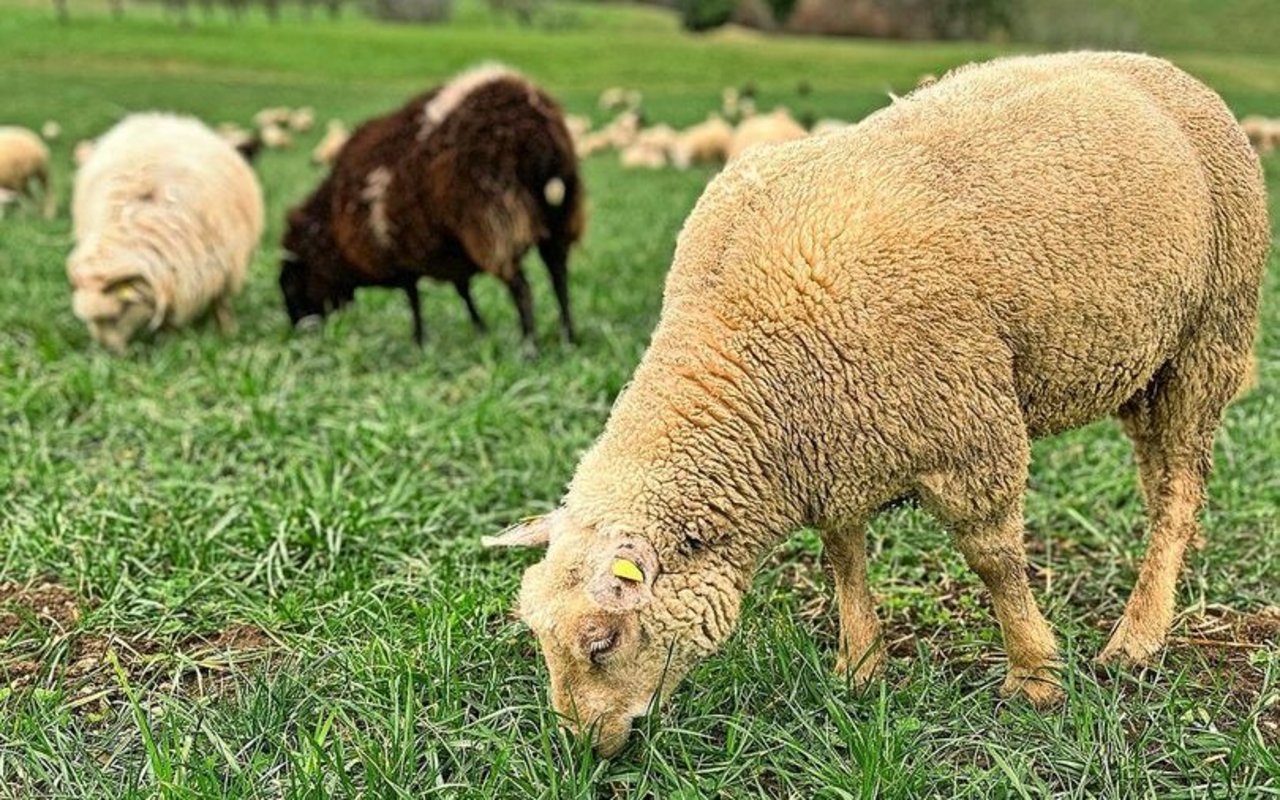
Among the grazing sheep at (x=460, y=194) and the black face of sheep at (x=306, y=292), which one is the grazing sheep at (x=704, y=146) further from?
the grazing sheep at (x=460, y=194)

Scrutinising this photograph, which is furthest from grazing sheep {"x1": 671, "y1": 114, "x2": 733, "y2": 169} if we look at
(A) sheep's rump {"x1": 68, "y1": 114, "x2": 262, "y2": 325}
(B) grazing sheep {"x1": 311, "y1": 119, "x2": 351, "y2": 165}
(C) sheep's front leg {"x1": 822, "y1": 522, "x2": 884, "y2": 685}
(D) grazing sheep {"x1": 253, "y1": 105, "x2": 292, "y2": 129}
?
(C) sheep's front leg {"x1": 822, "y1": 522, "x2": 884, "y2": 685}

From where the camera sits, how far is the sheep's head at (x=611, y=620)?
9.31 ft

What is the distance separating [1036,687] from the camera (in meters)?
3.47

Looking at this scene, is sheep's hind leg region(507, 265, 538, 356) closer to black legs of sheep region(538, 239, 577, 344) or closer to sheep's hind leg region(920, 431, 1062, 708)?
black legs of sheep region(538, 239, 577, 344)

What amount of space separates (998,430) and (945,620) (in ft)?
3.98

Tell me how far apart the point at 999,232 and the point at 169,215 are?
693cm

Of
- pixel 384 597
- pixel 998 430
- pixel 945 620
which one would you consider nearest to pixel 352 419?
pixel 384 597

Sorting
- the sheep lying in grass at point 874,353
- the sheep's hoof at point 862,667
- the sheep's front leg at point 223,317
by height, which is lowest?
the sheep's front leg at point 223,317

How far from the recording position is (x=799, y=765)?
3123 mm

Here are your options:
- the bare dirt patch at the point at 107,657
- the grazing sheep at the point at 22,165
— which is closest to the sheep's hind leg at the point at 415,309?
the bare dirt patch at the point at 107,657

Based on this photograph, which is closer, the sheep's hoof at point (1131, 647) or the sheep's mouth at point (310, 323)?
the sheep's hoof at point (1131, 647)

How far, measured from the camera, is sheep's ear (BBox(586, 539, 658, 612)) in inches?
110

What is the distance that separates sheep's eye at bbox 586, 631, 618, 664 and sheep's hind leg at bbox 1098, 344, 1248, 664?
1.81 metres

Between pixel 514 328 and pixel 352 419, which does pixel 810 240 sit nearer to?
pixel 352 419
